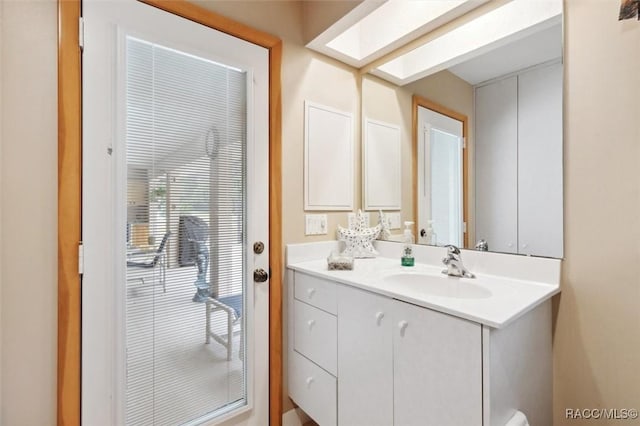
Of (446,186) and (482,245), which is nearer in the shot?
(482,245)

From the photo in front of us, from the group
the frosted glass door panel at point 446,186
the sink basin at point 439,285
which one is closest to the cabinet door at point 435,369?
the sink basin at point 439,285

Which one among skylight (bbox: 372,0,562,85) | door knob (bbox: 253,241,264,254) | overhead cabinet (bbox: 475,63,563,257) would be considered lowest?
door knob (bbox: 253,241,264,254)

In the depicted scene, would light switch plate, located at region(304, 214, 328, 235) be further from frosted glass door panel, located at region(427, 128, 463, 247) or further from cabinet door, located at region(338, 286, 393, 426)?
frosted glass door panel, located at region(427, 128, 463, 247)

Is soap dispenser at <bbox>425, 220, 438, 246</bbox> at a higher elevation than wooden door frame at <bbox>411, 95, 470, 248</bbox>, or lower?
lower

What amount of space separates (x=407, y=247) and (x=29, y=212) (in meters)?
1.64

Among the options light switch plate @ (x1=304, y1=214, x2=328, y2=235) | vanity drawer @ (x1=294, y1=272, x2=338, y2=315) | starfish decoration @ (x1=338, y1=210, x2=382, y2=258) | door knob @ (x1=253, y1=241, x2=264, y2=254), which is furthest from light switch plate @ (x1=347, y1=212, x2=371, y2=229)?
door knob @ (x1=253, y1=241, x2=264, y2=254)

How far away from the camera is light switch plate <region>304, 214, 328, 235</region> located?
5.83ft

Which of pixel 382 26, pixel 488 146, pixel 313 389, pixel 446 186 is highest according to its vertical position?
pixel 382 26

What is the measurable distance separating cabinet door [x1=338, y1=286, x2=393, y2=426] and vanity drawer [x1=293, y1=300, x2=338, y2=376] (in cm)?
5

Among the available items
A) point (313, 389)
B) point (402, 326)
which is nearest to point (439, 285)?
point (402, 326)

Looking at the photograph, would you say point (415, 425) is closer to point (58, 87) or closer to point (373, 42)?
point (58, 87)

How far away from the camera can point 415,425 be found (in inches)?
41.3

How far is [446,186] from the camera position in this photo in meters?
1.68

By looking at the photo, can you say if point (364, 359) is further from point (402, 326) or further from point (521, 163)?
point (521, 163)
